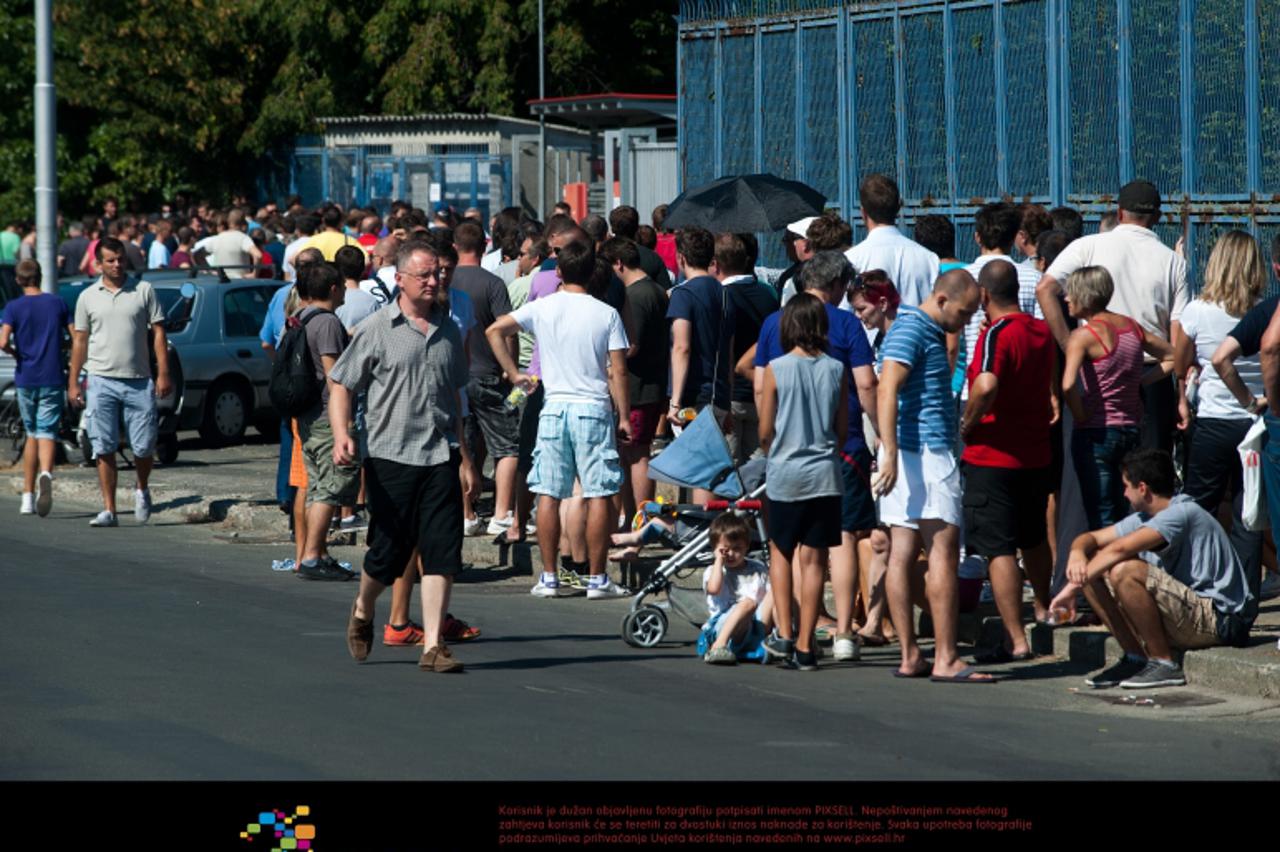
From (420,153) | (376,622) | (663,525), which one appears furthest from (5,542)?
(420,153)

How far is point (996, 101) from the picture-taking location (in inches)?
616

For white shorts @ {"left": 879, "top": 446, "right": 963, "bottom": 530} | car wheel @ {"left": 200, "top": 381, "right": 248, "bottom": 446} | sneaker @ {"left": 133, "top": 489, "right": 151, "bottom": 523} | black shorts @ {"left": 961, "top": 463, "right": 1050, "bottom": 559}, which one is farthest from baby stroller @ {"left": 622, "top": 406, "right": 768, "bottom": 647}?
car wheel @ {"left": 200, "top": 381, "right": 248, "bottom": 446}

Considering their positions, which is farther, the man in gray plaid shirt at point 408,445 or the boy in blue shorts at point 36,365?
the boy in blue shorts at point 36,365

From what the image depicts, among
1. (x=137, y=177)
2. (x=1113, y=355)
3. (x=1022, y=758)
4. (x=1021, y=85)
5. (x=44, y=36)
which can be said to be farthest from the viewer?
(x=137, y=177)

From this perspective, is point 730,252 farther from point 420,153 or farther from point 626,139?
point 420,153

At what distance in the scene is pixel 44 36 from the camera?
61.6 feet

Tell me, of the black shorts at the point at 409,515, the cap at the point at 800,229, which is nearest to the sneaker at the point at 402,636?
the black shorts at the point at 409,515

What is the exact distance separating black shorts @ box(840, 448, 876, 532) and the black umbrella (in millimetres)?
4109

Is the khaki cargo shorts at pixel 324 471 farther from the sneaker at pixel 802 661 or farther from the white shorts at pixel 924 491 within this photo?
the white shorts at pixel 924 491

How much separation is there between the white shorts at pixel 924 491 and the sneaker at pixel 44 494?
27.3 feet

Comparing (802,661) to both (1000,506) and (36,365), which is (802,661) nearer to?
(1000,506)

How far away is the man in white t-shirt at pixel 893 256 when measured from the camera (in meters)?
10.7
